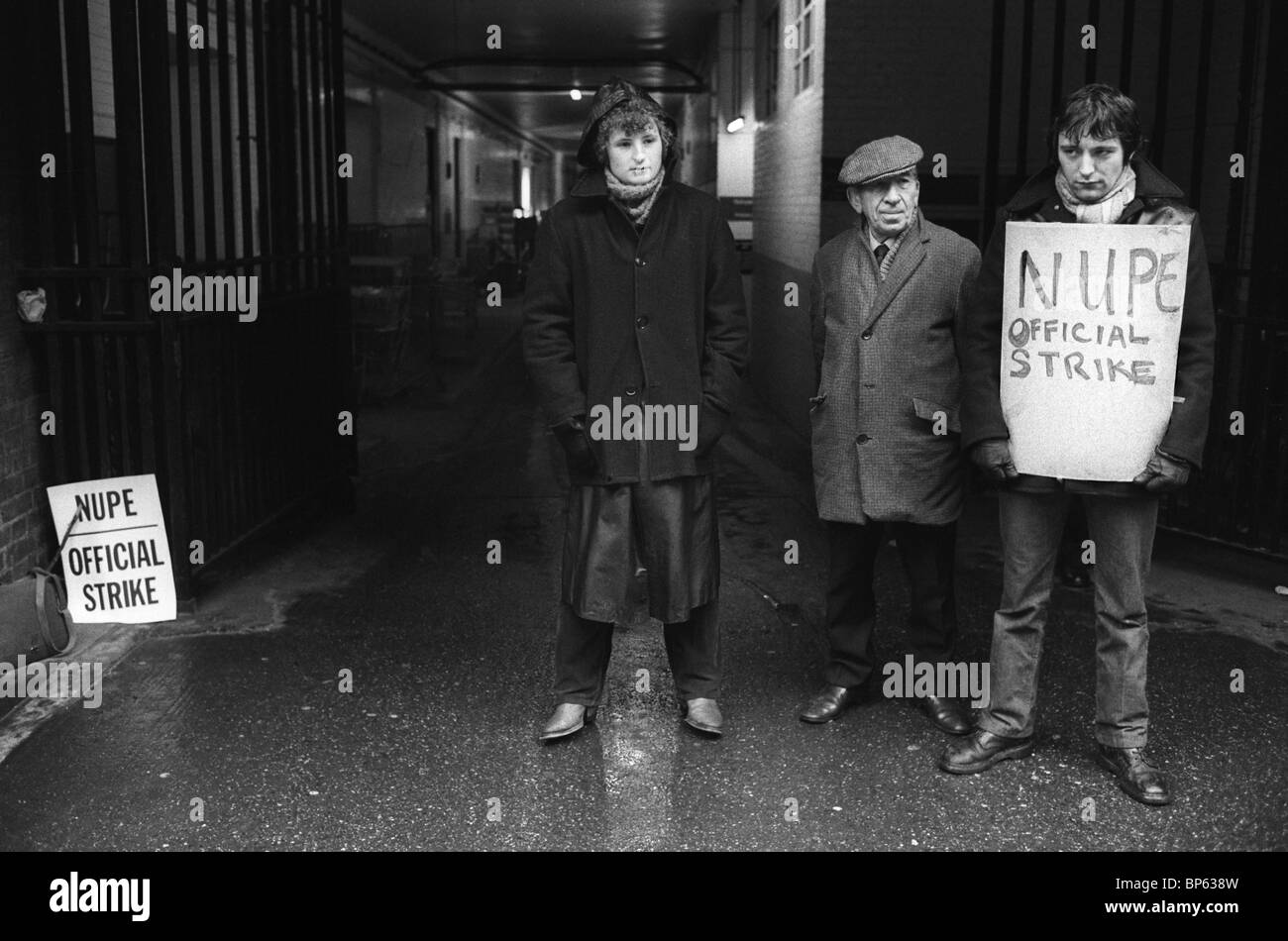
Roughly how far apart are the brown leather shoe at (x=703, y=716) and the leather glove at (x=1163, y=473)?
1.56 metres

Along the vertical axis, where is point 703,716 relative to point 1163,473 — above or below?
below

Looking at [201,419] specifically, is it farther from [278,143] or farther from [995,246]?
[995,246]

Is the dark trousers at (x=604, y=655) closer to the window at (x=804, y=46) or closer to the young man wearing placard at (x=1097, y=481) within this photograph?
the young man wearing placard at (x=1097, y=481)

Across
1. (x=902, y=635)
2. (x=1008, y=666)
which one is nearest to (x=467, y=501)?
(x=902, y=635)

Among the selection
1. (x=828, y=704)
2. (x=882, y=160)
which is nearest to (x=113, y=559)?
(x=828, y=704)

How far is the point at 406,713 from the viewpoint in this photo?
4.84 m

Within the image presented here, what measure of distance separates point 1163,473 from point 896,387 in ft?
2.98

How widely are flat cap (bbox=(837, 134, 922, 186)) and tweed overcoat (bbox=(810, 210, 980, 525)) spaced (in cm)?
24

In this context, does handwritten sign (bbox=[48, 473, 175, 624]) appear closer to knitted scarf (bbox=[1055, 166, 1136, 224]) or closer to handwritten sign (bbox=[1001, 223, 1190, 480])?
handwritten sign (bbox=[1001, 223, 1190, 480])

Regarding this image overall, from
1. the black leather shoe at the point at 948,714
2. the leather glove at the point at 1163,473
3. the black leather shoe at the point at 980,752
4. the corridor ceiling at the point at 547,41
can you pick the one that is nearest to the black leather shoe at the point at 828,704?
the black leather shoe at the point at 948,714

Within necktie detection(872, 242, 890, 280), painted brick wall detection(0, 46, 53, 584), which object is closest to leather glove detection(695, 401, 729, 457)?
necktie detection(872, 242, 890, 280)

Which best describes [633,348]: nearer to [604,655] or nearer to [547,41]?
[604,655]

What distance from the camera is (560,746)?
455 centimetres
